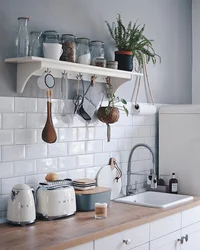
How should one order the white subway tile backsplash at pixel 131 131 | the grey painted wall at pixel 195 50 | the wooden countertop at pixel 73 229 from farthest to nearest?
1. the grey painted wall at pixel 195 50
2. the white subway tile backsplash at pixel 131 131
3. the wooden countertop at pixel 73 229

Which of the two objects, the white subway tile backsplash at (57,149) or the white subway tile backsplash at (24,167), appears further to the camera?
the white subway tile backsplash at (57,149)

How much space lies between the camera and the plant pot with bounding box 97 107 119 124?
348cm

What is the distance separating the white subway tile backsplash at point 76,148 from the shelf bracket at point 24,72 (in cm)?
62

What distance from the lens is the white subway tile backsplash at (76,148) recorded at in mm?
3324

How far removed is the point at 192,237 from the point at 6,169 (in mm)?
1604

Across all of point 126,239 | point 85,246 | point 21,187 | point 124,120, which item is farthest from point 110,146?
point 85,246

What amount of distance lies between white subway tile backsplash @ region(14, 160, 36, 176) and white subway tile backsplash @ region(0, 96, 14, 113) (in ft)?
1.09

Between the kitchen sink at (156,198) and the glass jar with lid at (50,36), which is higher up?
the glass jar with lid at (50,36)

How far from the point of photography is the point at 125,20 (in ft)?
12.7

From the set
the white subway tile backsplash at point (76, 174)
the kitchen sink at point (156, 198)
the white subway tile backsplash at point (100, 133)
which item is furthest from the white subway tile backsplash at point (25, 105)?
the kitchen sink at point (156, 198)

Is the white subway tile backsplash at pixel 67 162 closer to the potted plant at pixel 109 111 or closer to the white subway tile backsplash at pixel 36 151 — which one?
the white subway tile backsplash at pixel 36 151

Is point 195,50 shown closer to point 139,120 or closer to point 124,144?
point 139,120

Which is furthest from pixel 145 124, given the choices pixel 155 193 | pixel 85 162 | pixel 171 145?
pixel 85 162

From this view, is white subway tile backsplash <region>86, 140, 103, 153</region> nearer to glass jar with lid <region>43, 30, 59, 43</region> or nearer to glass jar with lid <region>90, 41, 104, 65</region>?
glass jar with lid <region>90, 41, 104, 65</region>
